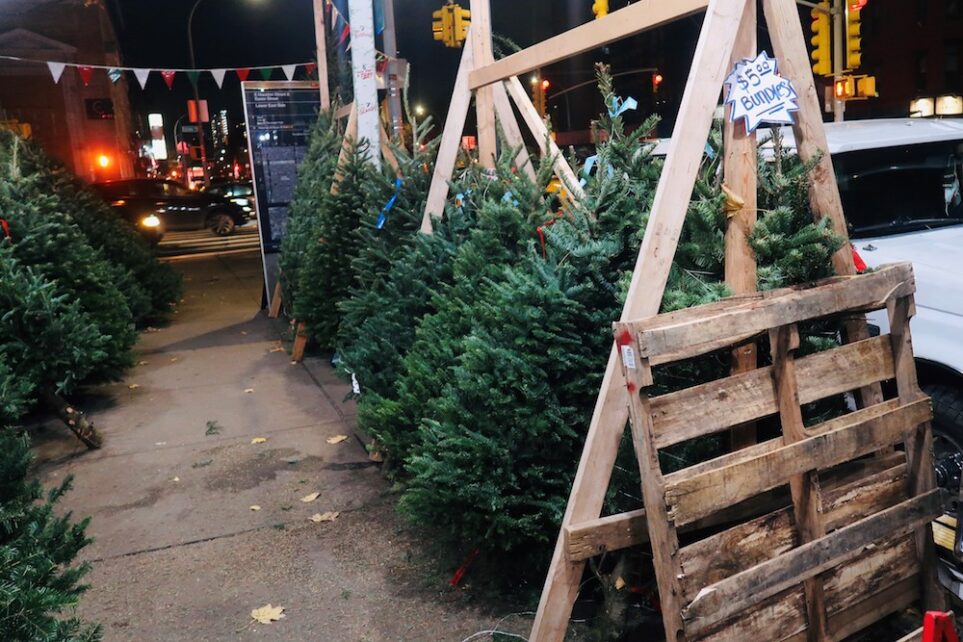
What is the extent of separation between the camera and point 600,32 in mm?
3482

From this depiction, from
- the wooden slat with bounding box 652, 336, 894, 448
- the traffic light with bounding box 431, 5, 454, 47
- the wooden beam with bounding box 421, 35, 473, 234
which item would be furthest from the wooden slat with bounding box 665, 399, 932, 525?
the traffic light with bounding box 431, 5, 454, 47

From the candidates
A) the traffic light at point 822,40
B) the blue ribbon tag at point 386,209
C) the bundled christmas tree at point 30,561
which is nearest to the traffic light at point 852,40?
the traffic light at point 822,40

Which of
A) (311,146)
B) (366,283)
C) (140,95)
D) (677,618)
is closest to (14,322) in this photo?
(366,283)

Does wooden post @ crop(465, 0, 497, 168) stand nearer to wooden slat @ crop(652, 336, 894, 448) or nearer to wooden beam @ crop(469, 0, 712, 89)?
wooden beam @ crop(469, 0, 712, 89)

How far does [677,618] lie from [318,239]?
19.5 feet

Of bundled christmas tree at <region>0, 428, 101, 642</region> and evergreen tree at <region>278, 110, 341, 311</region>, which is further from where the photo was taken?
evergreen tree at <region>278, 110, 341, 311</region>

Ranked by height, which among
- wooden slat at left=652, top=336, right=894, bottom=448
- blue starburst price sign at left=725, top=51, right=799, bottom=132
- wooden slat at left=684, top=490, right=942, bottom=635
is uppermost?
blue starburst price sign at left=725, top=51, right=799, bottom=132

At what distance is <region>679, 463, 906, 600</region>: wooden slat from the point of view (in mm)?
2670

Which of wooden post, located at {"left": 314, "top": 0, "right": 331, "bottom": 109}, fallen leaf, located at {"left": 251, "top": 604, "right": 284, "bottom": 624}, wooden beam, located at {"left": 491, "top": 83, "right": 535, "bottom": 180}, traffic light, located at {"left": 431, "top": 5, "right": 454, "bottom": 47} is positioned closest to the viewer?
fallen leaf, located at {"left": 251, "top": 604, "right": 284, "bottom": 624}

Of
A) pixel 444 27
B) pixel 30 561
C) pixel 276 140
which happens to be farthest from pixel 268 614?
pixel 444 27

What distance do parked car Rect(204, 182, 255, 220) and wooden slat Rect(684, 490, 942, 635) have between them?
25.6 m

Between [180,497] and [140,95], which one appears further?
[140,95]

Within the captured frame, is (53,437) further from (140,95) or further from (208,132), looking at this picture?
(208,132)

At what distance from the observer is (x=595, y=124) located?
405 centimetres
